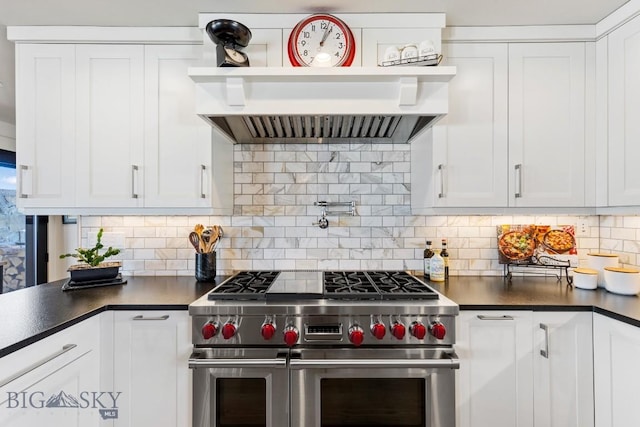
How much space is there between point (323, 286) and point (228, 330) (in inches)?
19.9

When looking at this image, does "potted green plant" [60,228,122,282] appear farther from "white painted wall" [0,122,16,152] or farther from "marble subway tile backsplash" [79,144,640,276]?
"white painted wall" [0,122,16,152]

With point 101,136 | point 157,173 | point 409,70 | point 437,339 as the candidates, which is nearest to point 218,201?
point 157,173

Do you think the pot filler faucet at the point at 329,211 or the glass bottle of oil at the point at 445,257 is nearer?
the glass bottle of oil at the point at 445,257

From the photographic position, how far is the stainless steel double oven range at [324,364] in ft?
4.66

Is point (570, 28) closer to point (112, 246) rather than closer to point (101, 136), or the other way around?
point (101, 136)

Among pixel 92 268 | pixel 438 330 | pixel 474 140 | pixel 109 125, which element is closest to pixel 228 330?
pixel 438 330

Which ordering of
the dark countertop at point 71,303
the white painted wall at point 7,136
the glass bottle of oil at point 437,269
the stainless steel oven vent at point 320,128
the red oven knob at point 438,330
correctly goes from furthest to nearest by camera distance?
the white painted wall at point 7,136
the glass bottle of oil at point 437,269
the stainless steel oven vent at point 320,128
the red oven knob at point 438,330
the dark countertop at point 71,303

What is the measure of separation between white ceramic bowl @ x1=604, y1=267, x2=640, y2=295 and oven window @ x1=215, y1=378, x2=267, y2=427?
1795mm

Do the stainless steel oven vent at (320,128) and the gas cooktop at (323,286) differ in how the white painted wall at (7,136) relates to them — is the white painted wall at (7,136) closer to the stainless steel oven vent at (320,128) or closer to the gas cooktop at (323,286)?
the stainless steel oven vent at (320,128)

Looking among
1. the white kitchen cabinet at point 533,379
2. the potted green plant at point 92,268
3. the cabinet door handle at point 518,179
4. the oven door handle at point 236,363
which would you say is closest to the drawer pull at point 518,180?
the cabinet door handle at point 518,179

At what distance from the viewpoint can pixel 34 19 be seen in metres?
1.77

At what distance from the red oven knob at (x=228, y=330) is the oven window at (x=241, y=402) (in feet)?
0.65

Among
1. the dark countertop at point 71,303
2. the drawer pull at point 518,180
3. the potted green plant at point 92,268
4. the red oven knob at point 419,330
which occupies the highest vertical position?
the drawer pull at point 518,180

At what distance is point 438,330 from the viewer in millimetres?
1408
